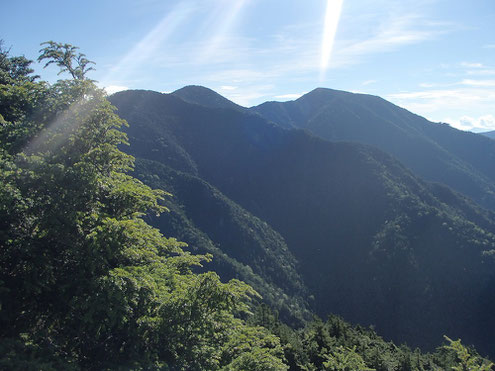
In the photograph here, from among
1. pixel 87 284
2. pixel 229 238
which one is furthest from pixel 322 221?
pixel 87 284

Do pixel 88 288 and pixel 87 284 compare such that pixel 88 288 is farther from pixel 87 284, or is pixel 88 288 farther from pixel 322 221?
pixel 322 221

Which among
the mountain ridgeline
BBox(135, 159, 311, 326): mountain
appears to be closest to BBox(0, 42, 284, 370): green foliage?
BBox(135, 159, 311, 326): mountain

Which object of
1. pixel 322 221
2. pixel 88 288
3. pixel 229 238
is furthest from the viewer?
pixel 322 221

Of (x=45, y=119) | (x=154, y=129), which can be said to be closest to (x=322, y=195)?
(x=154, y=129)

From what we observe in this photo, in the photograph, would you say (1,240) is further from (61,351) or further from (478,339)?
(478,339)

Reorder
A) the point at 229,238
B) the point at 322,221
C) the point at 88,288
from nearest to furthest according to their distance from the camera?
1. the point at 88,288
2. the point at 229,238
3. the point at 322,221

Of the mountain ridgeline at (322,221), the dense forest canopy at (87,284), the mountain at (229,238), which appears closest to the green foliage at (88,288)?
the dense forest canopy at (87,284)

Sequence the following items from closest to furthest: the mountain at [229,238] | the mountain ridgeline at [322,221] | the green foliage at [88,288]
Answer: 1. the green foliage at [88,288]
2. the mountain ridgeline at [322,221]
3. the mountain at [229,238]

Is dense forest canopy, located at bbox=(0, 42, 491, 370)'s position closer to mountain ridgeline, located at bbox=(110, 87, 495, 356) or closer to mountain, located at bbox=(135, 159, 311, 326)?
mountain, located at bbox=(135, 159, 311, 326)

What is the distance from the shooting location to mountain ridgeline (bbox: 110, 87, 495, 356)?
77312mm

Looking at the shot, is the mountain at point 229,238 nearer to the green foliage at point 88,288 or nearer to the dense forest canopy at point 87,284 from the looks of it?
the dense forest canopy at point 87,284

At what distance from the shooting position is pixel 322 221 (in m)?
111

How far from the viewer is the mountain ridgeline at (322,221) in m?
77.3

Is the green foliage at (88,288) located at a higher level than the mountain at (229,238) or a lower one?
higher
